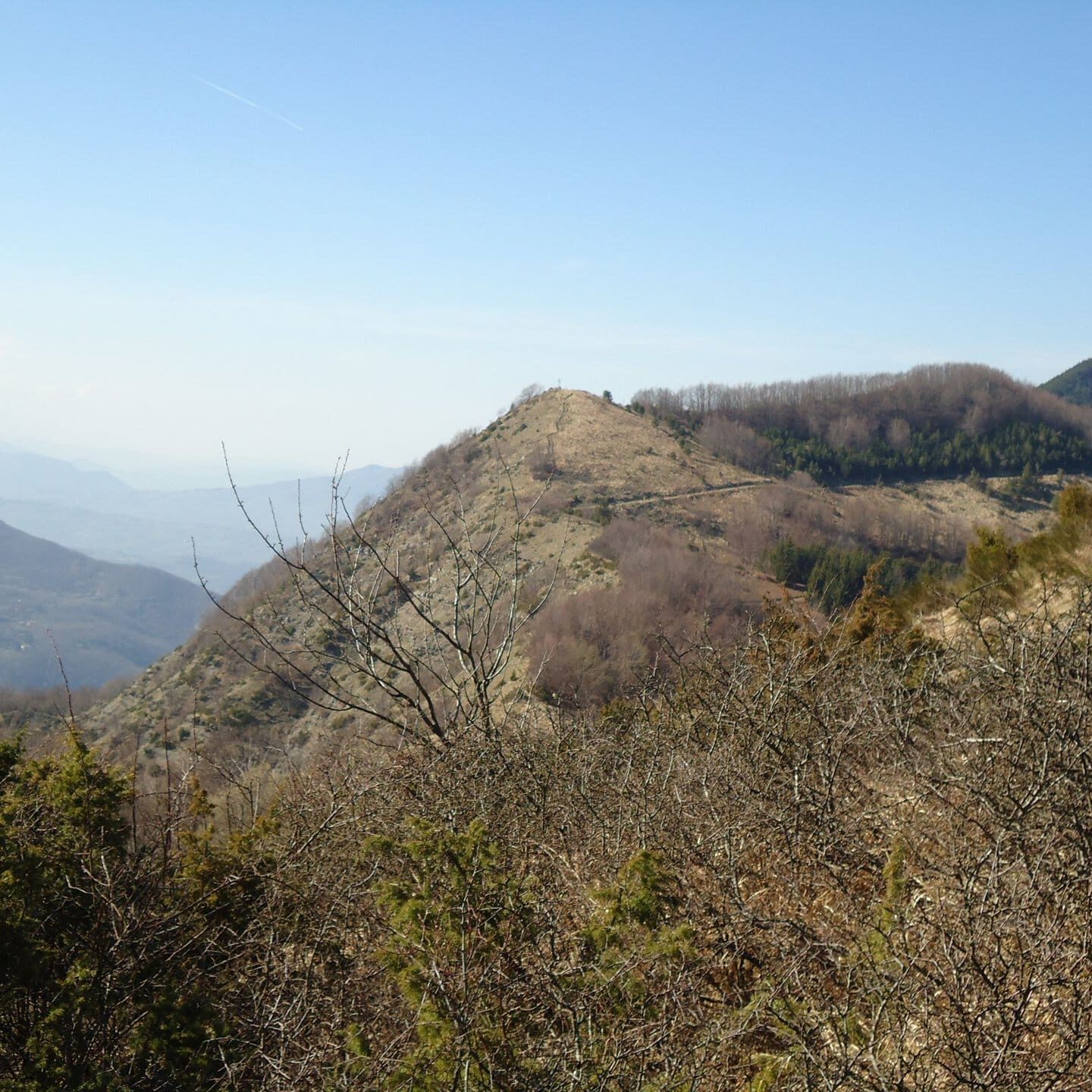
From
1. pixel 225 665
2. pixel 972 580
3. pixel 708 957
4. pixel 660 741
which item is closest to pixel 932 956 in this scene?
pixel 708 957

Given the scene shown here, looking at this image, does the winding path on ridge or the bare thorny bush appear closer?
the bare thorny bush

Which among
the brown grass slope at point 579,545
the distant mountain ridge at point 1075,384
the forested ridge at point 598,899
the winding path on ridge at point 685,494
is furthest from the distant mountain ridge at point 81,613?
the forested ridge at point 598,899

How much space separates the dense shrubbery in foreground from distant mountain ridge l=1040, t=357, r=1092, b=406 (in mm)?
115470

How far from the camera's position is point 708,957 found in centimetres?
345

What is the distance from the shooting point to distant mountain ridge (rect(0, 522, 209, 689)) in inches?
5625

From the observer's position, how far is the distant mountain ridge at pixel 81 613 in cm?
14288

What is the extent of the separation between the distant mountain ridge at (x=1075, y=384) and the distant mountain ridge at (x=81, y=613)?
137556 millimetres

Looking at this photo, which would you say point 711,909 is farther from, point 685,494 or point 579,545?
point 685,494

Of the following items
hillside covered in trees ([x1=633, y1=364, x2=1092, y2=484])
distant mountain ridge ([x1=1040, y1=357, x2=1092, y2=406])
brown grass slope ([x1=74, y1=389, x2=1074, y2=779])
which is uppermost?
distant mountain ridge ([x1=1040, y1=357, x2=1092, y2=406])

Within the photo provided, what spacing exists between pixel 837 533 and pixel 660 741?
4933cm

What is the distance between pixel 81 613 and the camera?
555 ft

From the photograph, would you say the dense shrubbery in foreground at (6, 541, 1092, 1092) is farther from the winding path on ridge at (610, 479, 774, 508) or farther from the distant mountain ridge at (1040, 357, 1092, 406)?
the distant mountain ridge at (1040, 357, 1092, 406)

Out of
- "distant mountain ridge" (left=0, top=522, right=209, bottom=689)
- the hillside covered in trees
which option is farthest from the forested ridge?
"distant mountain ridge" (left=0, top=522, right=209, bottom=689)

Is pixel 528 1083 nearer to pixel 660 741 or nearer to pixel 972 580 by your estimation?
pixel 660 741
